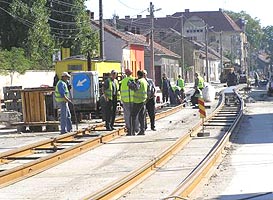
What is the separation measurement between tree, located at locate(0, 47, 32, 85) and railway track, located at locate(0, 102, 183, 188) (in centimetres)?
2260

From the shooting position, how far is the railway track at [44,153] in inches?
547

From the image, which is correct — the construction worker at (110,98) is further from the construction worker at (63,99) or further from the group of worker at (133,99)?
the construction worker at (63,99)

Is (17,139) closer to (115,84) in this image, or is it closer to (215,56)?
(115,84)

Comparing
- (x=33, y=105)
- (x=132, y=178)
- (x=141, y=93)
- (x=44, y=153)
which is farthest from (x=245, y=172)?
(x=33, y=105)

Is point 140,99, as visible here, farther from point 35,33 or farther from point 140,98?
point 35,33

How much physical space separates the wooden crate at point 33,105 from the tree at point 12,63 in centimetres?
1925

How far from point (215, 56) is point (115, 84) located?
373 ft

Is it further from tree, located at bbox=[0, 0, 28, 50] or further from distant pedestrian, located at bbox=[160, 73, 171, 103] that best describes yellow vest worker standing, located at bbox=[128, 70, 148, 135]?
tree, located at bbox=[0, 0, 28, 50]

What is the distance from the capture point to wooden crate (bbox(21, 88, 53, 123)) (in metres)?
25.2

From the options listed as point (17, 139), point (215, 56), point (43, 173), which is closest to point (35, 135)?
point (17, 139)

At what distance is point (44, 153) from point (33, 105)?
765cm

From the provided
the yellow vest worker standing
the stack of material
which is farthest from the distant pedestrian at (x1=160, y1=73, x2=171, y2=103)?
the yellow vest worker standing

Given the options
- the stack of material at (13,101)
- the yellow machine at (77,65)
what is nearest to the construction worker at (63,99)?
the stack of material at (13,101)

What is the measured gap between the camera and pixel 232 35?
553 feet
